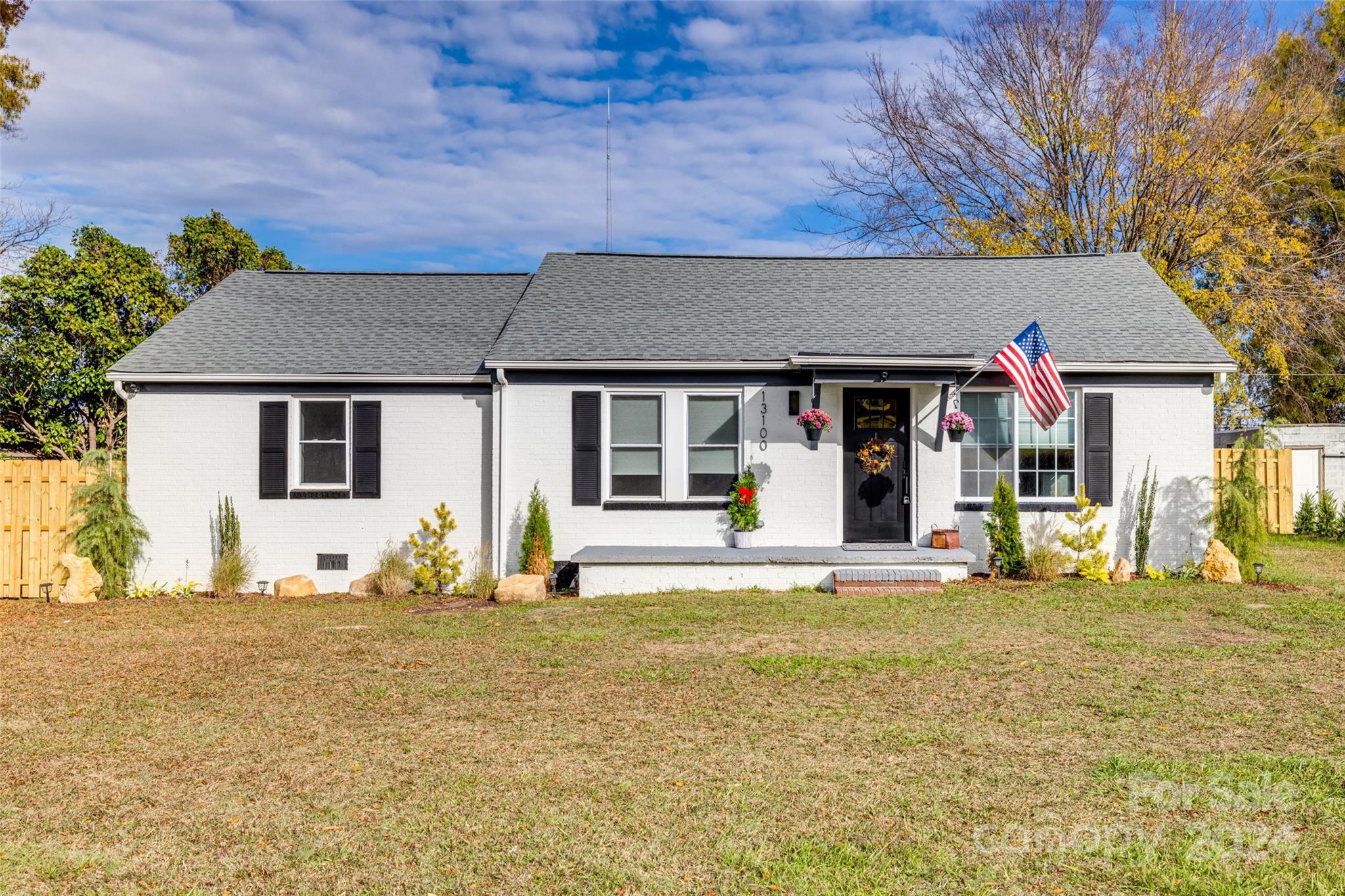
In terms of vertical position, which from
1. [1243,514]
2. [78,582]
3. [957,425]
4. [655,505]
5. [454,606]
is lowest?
[454,606]

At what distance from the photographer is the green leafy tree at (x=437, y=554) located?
38.0ft

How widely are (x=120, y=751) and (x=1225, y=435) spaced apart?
68.0 feet

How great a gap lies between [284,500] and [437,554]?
2.16 m

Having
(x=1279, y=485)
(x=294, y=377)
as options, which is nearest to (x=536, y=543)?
(x=294, y=377)

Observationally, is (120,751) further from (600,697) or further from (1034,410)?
(1034,410)

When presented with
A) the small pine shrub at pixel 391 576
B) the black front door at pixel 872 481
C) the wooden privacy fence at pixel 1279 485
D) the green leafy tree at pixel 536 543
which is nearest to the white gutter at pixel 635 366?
the black front door at pixel 872 481

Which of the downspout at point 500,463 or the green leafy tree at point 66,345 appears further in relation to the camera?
the green leafy tree at point 66,345

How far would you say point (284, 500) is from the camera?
11695mm

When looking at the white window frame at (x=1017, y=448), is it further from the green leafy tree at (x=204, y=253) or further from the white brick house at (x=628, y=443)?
the green leafy tree at (x=204, y=253)

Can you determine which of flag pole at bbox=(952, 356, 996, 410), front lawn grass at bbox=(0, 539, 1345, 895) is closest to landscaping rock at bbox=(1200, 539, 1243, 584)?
front lawn grass at bbox=(0, 539, 1345, 895)

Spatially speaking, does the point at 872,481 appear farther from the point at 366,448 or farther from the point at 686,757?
the point at 686,757

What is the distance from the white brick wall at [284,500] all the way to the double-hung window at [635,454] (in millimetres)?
→ 1744

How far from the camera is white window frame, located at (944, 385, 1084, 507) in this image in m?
11.8

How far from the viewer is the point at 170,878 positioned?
3666 mm
